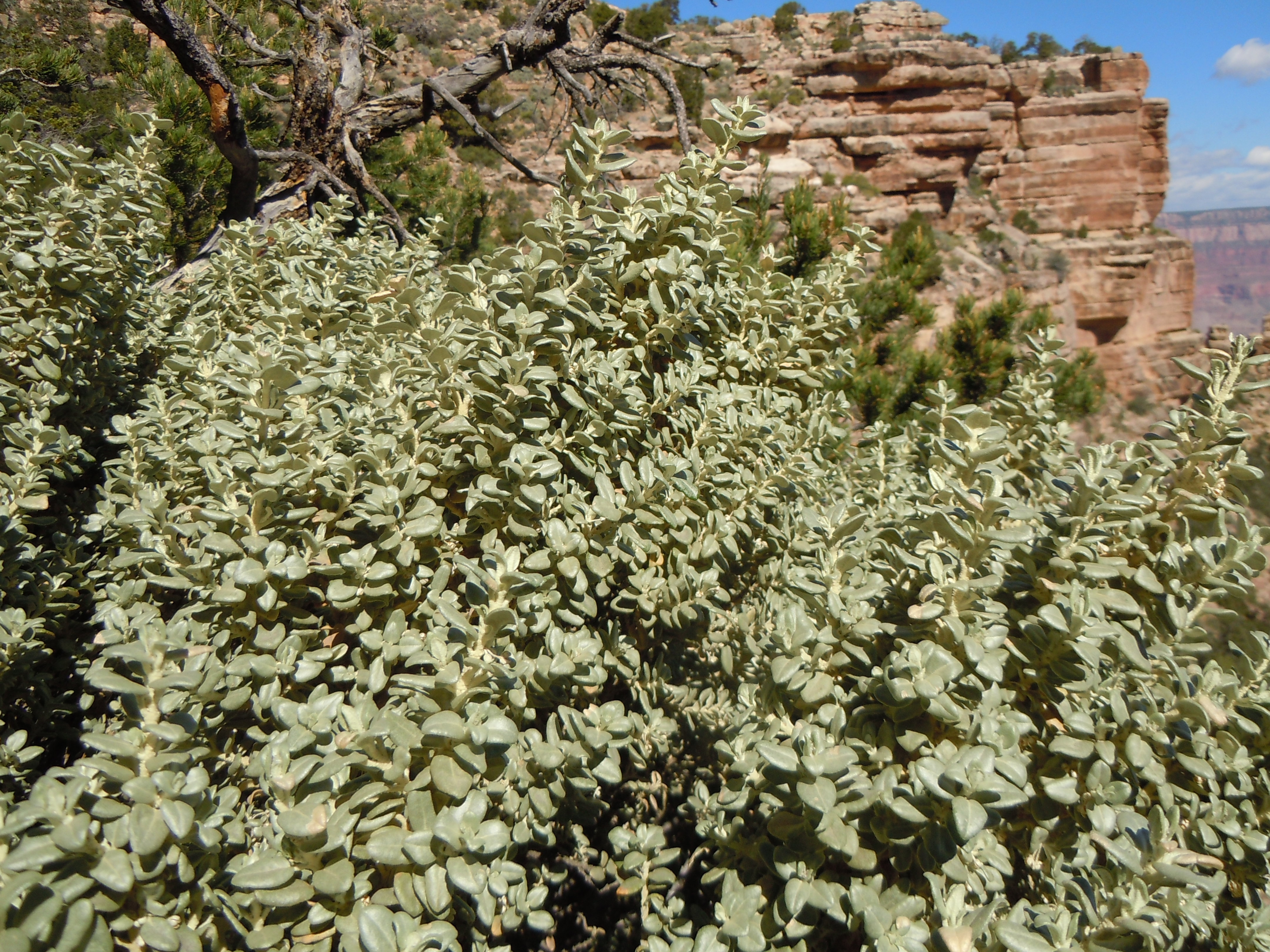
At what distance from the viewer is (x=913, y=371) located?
7262mm

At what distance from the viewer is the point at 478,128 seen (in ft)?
15.8

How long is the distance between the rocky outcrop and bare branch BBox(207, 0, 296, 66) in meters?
176

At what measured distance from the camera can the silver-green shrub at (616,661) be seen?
108cm

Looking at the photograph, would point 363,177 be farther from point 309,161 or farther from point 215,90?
point 215,90

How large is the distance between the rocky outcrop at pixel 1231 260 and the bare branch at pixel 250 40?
176m

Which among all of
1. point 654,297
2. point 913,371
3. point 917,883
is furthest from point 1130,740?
point 913,371

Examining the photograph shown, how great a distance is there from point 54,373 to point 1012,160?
32047 millimetres

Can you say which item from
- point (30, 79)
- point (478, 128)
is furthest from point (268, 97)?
point (30, 79)

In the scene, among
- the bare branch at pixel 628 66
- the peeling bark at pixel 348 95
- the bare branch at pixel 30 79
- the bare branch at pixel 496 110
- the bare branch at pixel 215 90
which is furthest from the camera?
the bare branch at pixel 30 79

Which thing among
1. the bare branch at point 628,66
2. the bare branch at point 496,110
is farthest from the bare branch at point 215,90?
the bare branch at point 628,66

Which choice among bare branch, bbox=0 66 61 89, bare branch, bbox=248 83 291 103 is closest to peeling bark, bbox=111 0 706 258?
bare branch, bbox=248 83 291 103

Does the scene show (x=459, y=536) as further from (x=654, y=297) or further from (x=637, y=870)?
(x=637, y=870)

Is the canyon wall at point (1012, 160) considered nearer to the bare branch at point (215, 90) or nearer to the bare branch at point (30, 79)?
the bare branch at point (30, 79)

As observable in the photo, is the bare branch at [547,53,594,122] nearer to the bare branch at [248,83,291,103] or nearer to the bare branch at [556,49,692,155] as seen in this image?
the bare branch at [556,49,692,155]
